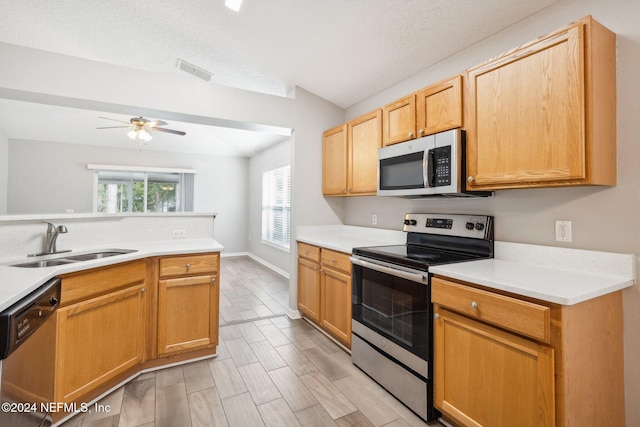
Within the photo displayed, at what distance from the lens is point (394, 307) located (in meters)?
2.03

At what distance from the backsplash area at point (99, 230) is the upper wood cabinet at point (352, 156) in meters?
1.36

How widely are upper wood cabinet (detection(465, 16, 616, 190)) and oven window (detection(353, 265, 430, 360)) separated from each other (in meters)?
0.83

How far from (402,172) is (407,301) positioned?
100 centimetres

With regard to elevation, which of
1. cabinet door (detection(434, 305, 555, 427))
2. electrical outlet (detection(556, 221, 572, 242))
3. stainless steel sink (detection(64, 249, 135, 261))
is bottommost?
cabinet door (detection(434, 305, 555, 427))

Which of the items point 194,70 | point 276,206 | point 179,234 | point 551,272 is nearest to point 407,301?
point 551,272

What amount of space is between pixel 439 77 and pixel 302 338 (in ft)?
8.65

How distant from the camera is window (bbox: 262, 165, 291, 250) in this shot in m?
5.52

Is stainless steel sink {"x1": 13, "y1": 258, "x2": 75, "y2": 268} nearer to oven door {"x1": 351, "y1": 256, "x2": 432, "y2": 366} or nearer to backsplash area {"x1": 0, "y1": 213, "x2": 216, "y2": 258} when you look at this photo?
backsplash area {"x1": 0, "y1": 213, "x2": 216, "y2": 258}

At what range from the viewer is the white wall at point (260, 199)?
5.59 m

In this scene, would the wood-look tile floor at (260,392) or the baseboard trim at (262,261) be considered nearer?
the wood-look tile floor at (260,392)

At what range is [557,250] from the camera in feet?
5.77

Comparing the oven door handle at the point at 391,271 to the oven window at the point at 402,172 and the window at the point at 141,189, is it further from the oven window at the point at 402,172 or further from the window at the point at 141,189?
the window at the point at 141,189

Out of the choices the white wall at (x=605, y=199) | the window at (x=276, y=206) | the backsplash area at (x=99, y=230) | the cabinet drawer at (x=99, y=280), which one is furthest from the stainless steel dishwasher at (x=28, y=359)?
the window at (x=276, y=206)

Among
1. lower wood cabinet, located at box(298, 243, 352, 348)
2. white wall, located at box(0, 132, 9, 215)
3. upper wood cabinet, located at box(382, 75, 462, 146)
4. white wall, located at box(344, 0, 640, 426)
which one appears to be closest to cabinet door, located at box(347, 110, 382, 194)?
upper wood cabinet, located at box(382, 75, 462, 146)
